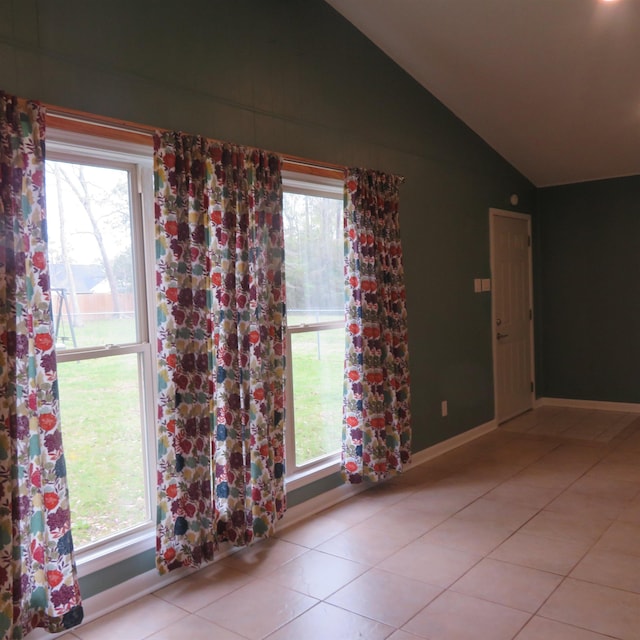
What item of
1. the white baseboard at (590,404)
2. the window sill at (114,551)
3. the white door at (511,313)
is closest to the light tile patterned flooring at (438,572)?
the window sill at (114,551)

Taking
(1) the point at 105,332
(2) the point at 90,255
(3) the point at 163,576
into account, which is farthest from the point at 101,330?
(3) the point at 163,576

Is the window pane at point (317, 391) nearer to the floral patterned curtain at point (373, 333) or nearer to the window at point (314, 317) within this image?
the window at point (314, 317)

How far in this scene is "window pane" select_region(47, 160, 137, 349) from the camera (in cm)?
245

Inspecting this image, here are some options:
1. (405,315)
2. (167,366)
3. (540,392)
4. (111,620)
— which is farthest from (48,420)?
(540,392)

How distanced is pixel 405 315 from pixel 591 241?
2.96 meters

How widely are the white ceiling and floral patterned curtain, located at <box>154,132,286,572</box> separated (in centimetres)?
146

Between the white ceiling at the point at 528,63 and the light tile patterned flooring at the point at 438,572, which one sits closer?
the light tile patterned flooring at the point at 438,572

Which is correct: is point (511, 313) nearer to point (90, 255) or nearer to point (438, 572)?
point (438, 572)

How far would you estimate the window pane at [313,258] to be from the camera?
11.6 feet

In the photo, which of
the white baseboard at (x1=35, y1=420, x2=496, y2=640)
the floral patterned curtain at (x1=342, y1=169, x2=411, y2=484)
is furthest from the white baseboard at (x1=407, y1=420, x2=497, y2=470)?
the floral patterned curtain at (x1=342, y1=169, x2=411, y2=484)

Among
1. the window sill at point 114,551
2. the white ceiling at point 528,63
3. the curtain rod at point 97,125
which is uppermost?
the white ceiling at point 528,63

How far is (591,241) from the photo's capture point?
6.02 m

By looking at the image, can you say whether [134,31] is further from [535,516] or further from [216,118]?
[535,516]

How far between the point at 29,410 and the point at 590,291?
214 inches
